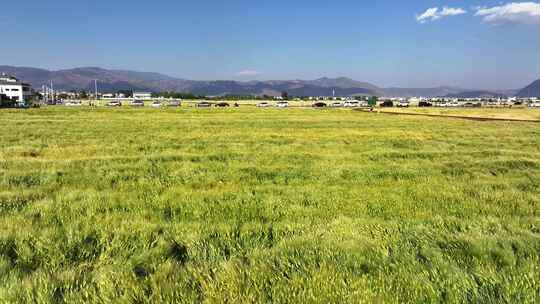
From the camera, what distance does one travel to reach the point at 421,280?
3383 millimetres

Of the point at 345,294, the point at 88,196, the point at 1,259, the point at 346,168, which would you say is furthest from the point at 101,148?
the point at 345,294

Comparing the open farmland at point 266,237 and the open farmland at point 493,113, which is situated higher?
the open farmland at point 493,113

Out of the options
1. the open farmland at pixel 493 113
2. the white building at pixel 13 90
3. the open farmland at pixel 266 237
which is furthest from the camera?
the white building at pixel 13 90

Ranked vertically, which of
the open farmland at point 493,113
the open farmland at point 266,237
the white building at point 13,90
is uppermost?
the white building at point 13,90

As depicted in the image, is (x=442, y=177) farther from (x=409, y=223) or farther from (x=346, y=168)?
(x=409, y=223)

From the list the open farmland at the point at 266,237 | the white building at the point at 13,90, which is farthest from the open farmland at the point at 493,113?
the white building at the point at 13,90

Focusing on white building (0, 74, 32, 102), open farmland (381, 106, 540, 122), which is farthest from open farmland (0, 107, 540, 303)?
white building (0, 74, 32, 102)

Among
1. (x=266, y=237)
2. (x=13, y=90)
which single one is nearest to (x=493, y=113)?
(x=266, y=237)

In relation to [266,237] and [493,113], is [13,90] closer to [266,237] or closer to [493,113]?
[493,113]

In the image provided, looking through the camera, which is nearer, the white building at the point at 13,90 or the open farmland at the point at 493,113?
the open farmland at the point at 493,113

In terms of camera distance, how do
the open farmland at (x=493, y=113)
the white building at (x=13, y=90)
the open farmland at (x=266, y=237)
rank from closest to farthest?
the open farmland at (x=266, y=237), the open farmland at (x=493, y=113), the white building at (x=13, y=90)

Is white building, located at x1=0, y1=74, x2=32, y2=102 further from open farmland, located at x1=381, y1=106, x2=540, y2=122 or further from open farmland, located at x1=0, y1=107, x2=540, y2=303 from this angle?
open farmland, located at x1=0, y1=107, x2=540, y2=303

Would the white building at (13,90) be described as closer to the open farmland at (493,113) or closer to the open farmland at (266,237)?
the open farmland at (493,113)

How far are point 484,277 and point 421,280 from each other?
659 mm
